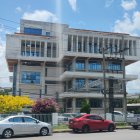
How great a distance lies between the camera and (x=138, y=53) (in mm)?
76438

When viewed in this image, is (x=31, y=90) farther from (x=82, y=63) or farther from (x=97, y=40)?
(x=97, y=40)

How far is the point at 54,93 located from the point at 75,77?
9.40m

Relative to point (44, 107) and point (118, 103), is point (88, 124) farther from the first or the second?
point (118, 103)

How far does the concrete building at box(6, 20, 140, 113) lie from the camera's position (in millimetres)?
69062

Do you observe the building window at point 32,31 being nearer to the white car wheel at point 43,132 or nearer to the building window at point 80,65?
the building window at point 80,65

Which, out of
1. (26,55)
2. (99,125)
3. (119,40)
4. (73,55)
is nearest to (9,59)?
(26,55)

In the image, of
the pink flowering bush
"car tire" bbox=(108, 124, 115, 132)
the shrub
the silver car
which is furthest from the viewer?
the shrub

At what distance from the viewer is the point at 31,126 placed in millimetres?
22953

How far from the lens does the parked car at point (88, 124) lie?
26.4 meters

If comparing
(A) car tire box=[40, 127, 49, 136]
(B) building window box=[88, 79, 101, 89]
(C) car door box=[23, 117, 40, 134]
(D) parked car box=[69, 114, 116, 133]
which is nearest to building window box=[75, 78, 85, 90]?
(B) building window box=[88, 79, 101, 89]

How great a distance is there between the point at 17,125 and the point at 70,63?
52.3 meters

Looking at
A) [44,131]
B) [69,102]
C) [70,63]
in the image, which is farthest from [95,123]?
[70,63]

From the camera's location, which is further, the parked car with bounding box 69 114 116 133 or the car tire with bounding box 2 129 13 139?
the parked car with bounding box 69 114 116 133

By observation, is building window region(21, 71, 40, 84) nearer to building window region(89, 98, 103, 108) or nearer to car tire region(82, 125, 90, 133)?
building window region(89, 98, 103, 108)
